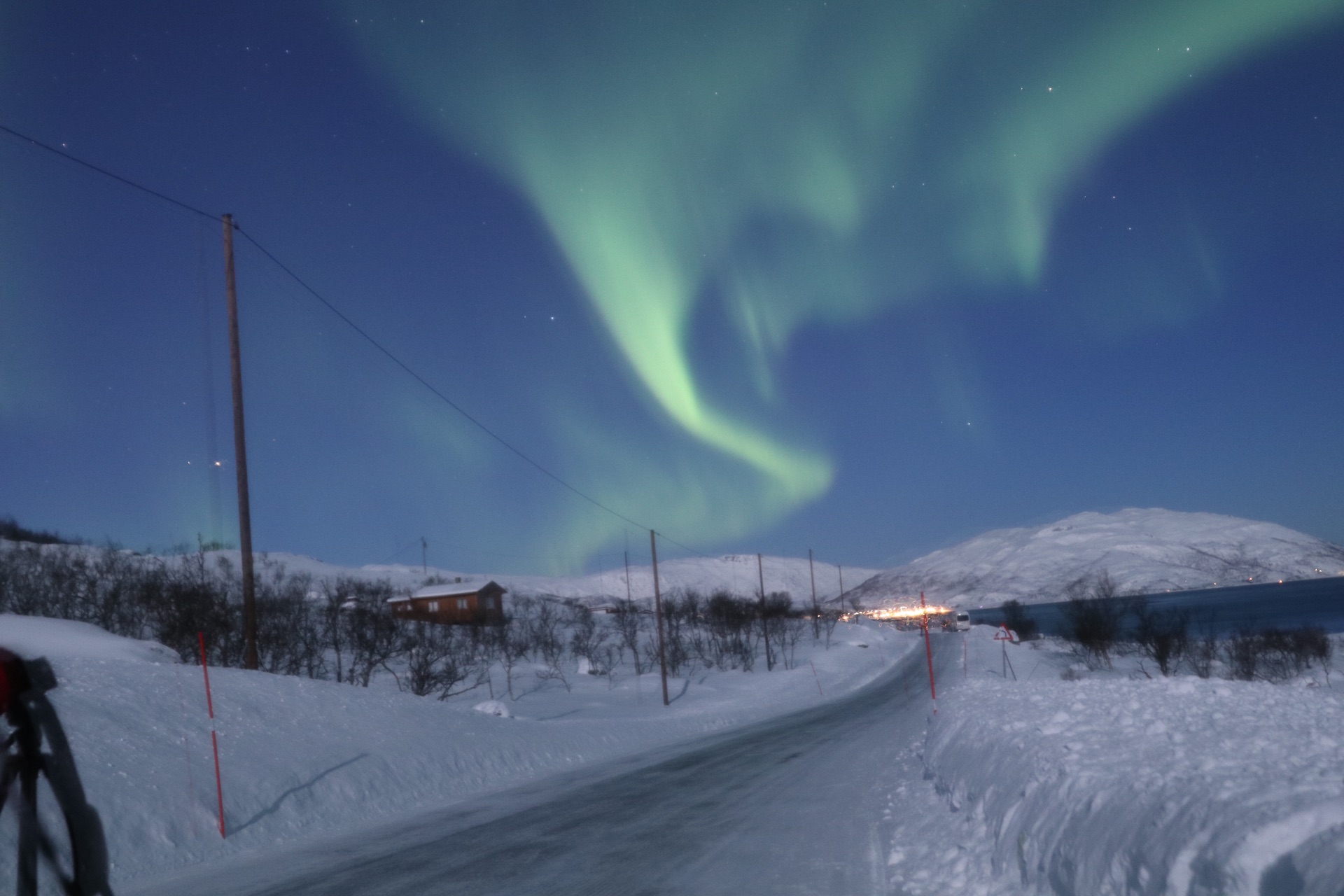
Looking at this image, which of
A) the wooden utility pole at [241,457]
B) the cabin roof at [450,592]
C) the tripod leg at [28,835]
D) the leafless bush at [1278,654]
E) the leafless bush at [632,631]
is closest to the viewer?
the tripod leg at [28,835]

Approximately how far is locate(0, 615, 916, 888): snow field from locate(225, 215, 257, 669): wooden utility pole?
1.02 metres

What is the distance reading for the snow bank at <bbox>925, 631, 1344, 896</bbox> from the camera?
178 inches

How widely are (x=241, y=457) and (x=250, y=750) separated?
6624 mm

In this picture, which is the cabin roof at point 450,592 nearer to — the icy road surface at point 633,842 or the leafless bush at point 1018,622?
the leafless bush at point 1018,622

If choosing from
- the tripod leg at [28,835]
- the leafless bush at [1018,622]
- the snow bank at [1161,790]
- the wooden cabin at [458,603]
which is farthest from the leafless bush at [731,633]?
the tripod leg at [28,835]

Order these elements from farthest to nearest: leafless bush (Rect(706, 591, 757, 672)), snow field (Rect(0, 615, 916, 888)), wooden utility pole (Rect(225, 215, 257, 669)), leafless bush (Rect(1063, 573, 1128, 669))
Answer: leafless bush (Rect(706, 591, 757, 672)) → leafless bush (Rect(1063, 573, 1128, 669)) → wooden utility pole (Rect(225, 215, 257, 669)) → snow field (Rect(0, 615, 916, 888))

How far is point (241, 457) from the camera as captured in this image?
18.7m

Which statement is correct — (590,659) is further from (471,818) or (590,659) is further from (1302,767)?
(1302,767)

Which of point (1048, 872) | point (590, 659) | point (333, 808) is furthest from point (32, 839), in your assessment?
point (590, 659)

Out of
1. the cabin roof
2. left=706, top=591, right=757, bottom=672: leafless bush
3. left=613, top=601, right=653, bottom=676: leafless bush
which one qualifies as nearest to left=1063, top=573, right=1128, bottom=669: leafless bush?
left=706, top=591, right=757, bottom=672: leafless bush

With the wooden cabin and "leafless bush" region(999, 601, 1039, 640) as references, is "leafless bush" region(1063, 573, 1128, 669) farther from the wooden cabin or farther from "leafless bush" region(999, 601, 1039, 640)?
the wooden cabin

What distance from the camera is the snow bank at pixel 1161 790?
4.52m

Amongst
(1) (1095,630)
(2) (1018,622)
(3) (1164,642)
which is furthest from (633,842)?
(2) (1018,622)

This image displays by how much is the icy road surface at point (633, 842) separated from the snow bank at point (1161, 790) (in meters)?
1.38
